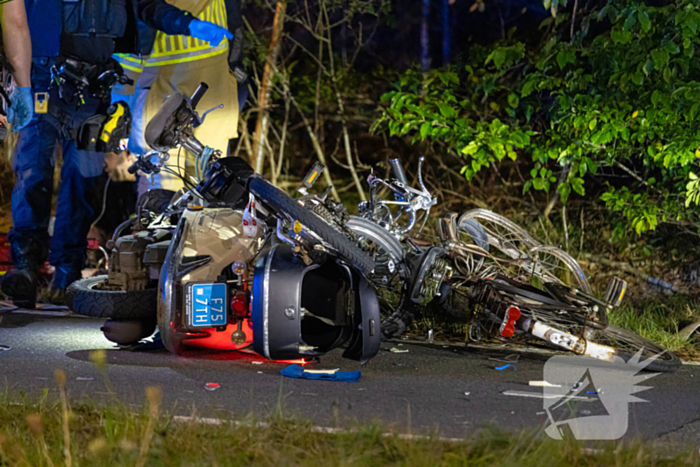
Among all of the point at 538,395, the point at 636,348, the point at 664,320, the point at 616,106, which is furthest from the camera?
the point at 616,106

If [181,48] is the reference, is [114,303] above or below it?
below

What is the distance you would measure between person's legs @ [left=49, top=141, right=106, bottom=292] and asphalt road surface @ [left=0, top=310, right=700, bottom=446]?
204 centimetres

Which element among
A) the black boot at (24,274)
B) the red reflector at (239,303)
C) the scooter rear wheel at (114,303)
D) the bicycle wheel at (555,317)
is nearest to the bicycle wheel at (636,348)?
the bicycle wheel at (555,317)

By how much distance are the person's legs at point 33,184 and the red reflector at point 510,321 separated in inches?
167

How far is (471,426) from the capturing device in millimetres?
3141

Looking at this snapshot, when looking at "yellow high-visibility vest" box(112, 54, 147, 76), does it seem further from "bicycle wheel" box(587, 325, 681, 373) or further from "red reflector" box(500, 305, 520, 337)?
"bicycle wheel" box(587, 325, 681, 373)

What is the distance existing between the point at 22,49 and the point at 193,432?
4752mm

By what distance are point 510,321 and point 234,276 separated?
1.58 metres

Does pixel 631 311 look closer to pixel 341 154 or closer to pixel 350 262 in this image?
pixel 350 262

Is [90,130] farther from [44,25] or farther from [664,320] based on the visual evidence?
[664,320]

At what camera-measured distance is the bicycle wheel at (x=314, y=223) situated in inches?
156

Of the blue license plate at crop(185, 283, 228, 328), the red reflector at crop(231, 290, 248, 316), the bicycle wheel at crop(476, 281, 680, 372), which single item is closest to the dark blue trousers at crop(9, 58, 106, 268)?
the blue license plate at crop(185, 283, 228, 328)

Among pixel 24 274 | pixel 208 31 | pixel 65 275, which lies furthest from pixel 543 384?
pixel 65 275

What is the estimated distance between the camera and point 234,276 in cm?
443
